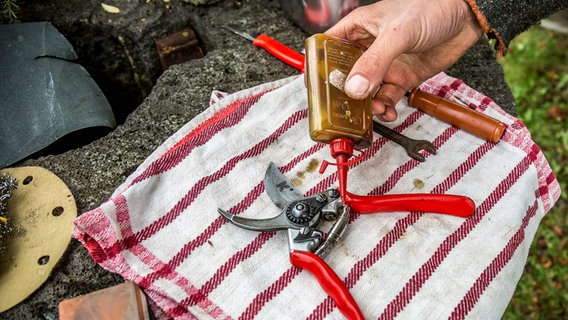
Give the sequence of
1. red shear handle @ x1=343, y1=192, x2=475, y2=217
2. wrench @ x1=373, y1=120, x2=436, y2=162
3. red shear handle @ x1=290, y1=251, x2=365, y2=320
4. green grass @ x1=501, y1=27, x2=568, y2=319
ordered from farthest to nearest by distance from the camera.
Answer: green grass @ x1=501, y1=27, x2=568, y2=319, wrench @ x1=373, y1=120, x2=436, y2=162, red shear handle @ x1=343, y1=192, x2=475, y2=217, red shear handle @ x1=290, y1=251, x2=365, y2=320

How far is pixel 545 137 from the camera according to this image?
2.25m

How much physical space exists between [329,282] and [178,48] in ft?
2.82

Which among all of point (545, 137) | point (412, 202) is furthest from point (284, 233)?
point (545, 137)

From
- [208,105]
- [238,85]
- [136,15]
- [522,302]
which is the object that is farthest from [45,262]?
[522,302]

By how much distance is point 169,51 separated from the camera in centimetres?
147

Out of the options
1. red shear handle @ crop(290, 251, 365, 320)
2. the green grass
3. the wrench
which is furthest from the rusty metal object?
the green grass

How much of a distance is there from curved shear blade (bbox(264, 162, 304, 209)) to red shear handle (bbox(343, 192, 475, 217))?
117 mm

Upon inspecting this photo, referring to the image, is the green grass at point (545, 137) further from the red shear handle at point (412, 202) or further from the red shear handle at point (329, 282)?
the red shear handle at point (329, 282)

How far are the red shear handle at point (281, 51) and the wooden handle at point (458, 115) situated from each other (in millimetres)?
320

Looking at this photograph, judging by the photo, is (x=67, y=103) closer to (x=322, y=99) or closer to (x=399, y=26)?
(x=322, y=99)

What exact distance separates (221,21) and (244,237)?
770 mm

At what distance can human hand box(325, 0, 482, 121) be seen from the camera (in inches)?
41.4

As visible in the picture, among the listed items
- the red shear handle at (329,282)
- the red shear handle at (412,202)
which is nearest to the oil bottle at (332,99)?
the red shear handle at (412,202)

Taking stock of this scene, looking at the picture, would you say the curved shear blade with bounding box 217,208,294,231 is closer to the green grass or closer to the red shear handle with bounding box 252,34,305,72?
the red shear handle with bounding box 252,34,305,72
